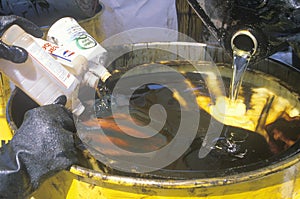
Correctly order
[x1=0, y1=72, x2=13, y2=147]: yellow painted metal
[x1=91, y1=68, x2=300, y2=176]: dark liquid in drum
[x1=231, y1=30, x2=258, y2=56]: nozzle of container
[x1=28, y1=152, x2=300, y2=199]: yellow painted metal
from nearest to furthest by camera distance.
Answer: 1. [x1=28, y1=152, x2=300, y2=199]: yellow painted metal
2. [x1=231, y1=30, x2=258, y2=56]: nozzle of container
3. [x1=91, y1=68, x2=300, y2=176]: dark liquid in drum
4. [x1=0, y1=72, x2=13, y2=147]: yellow painted metal

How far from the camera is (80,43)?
151 cm

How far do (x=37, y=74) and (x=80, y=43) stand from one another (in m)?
0.25

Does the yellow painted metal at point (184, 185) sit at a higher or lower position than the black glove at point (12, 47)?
lower

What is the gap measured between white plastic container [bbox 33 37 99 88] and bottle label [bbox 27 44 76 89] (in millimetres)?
68

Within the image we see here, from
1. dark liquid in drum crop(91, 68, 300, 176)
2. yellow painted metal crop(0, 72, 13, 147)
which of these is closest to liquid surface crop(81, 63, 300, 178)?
dark liquid in drum crop(91, 68, 300, 176)

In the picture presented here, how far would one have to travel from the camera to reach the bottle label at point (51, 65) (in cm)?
132

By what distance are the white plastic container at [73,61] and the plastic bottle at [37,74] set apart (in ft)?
0.24

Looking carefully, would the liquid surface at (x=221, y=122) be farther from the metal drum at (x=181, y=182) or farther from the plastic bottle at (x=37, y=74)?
the plastic bottle at (x=37, y=74)

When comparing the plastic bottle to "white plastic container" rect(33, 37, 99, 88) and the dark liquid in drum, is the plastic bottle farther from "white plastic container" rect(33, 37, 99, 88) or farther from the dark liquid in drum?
the dark liquid in drum

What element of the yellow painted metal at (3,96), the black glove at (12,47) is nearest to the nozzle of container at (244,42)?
the black glove at (12,47)

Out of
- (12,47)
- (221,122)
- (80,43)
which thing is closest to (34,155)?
(12,47)

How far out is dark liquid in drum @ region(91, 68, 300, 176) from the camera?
1252 mm

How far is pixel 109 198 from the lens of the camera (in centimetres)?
108

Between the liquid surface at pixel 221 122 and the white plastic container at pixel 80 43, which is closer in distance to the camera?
the liquid surface at pixel 221 122
